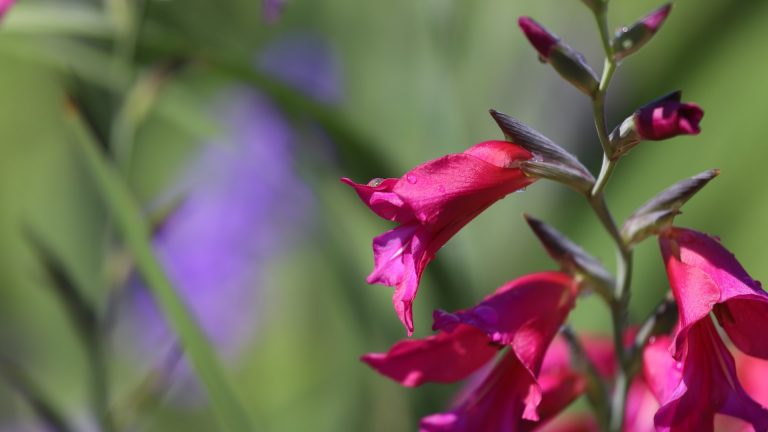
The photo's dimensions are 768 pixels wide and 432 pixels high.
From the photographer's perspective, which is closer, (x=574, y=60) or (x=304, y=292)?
(x=574, y=60)

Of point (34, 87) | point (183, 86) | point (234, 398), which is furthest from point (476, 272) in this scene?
point (34, 87)

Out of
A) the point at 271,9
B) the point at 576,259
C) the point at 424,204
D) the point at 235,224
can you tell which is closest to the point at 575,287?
the point at 576,259

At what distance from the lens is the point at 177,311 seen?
1.70 ft

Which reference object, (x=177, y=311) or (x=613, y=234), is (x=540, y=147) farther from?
(x=177, y=311)

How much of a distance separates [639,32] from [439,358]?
197mm

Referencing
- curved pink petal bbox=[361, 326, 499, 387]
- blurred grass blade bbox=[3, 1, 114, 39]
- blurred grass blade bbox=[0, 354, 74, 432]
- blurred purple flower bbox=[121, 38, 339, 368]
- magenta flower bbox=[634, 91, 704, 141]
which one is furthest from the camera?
blurred purple flower bbox=[121, 38, 339, 368]

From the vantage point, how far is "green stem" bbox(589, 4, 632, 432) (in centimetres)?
43

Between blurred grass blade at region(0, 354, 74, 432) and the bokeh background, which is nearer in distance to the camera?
blurred grass blade at region(0, 354, 74, 432)

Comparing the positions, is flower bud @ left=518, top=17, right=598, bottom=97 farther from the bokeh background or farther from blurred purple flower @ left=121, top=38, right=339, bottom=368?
blurred purple flower @ left=121, top=38, right=339, bottom=368

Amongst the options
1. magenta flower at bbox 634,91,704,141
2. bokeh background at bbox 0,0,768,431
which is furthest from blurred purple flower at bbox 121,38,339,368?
magenta flower at bbox 634,91,704,141

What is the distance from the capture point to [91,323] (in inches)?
24.9

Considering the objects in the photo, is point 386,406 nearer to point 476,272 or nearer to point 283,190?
point 476,272

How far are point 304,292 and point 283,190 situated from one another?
15cm

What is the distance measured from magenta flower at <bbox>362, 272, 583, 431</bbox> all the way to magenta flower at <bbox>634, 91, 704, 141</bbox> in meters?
0.12
